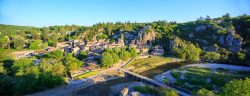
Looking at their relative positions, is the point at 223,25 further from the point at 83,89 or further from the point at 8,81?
the point at 8,81

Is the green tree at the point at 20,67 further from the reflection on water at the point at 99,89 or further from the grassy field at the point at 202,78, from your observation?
the grassy field at the point at 202,78

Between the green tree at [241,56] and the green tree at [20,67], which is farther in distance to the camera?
the green tree at [241,56]

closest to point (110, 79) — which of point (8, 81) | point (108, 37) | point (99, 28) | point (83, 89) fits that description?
point (83, 89)

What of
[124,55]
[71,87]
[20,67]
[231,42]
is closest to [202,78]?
[71,87]

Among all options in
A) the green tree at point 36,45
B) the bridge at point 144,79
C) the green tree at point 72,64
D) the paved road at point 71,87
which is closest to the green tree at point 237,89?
the bridge at point 144,79

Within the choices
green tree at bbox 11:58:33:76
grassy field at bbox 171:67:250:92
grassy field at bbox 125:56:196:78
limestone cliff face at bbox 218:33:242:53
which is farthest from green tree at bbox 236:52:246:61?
green tree at bbox 11:58:33:76

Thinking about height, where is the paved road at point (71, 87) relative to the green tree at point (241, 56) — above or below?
below
